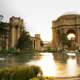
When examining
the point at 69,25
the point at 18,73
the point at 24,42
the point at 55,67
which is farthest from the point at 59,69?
the point at 69,25

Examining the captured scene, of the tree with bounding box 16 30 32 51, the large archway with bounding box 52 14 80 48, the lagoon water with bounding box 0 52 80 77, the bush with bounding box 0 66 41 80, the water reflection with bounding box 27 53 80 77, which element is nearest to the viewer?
the bush with bounding box 0 66 41 80

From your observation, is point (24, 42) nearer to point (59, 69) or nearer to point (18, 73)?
point (59, 69)

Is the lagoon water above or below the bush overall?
below

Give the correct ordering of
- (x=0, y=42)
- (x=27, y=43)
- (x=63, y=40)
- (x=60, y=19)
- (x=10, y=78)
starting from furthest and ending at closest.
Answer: (x=60, y=19), (x=63, y=40), (x=0, y=42), (x=27, y=43), (x=10, y=78)

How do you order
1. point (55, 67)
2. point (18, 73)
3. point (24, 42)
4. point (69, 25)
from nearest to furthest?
point (18, 73) < point (55, 67) < point (24, 42) < point (69, 25)

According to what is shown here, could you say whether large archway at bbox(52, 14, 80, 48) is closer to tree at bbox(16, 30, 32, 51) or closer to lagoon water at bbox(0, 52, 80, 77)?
tree at bbox(16, 30, 32, 51)

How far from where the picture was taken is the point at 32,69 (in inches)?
362

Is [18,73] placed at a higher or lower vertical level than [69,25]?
lower

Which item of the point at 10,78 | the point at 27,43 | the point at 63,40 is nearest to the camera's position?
the point at 10,78

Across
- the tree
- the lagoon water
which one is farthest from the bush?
the tree

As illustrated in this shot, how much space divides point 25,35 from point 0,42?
1075 centimetres

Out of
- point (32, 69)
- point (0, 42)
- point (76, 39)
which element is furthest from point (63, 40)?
point (32, 69)

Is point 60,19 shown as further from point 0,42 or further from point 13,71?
point 13,71

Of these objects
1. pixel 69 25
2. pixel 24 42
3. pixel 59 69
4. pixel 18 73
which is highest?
pixel 69 25
